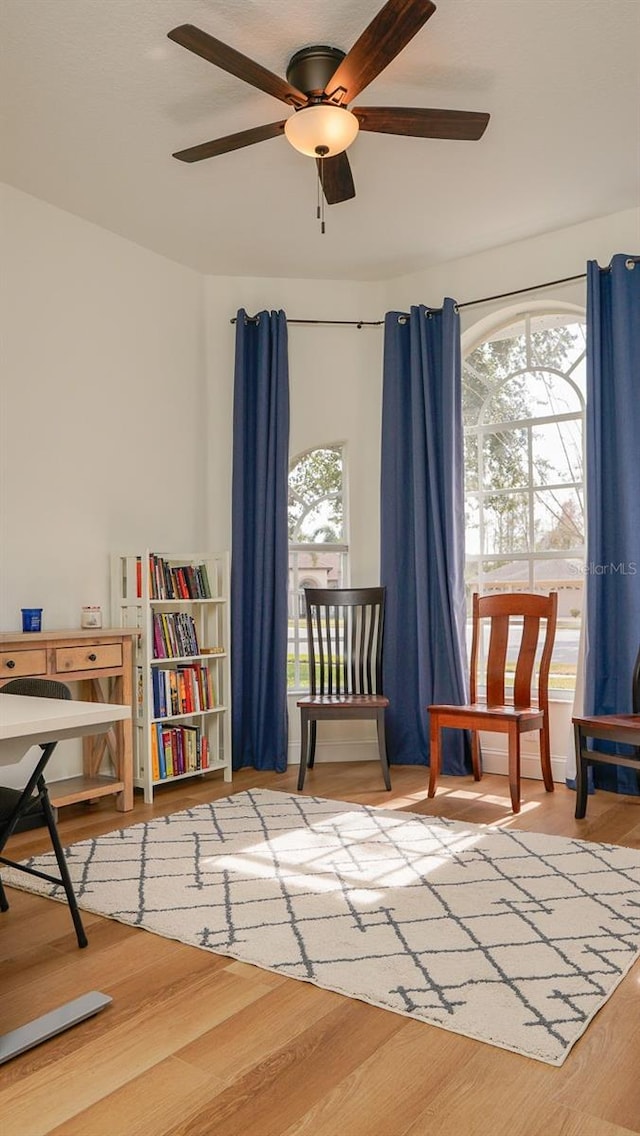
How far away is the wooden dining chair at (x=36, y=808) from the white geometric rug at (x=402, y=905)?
0.26m

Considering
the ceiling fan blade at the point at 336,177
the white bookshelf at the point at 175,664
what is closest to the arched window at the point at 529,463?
the white bookshelf at the point at 175,664

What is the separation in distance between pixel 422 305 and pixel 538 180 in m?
1.04

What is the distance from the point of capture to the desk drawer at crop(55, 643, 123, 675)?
3.43 metres

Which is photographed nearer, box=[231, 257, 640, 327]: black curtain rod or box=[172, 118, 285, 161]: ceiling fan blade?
box=[172, 118, 285, 161]: ceiling fan blade

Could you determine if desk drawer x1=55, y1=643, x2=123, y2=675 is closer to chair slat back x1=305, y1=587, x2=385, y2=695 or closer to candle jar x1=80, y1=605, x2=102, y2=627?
candle jar x1=80, y1=605, x2=102, y2=627

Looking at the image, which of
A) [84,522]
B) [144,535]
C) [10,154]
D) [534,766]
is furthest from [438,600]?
[10,154]

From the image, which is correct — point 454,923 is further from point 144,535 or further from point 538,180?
point 538,180

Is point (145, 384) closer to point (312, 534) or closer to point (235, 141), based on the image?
point (312, 534)

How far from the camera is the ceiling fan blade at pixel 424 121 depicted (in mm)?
2666

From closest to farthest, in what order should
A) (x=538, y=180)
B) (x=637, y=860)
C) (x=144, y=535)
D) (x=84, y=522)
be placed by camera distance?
(x=637, y=860)
(x=538, y=180)
(x=84, y=522)
(x=144, y=535)

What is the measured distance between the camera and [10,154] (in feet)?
11.4

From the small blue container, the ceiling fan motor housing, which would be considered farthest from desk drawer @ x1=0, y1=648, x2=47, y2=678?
the ceiling fan motor housing

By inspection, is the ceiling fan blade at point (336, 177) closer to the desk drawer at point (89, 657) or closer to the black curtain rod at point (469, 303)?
the black curtain rod at point (469, 303)

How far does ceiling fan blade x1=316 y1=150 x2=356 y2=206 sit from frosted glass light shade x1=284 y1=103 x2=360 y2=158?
0.52 feet
